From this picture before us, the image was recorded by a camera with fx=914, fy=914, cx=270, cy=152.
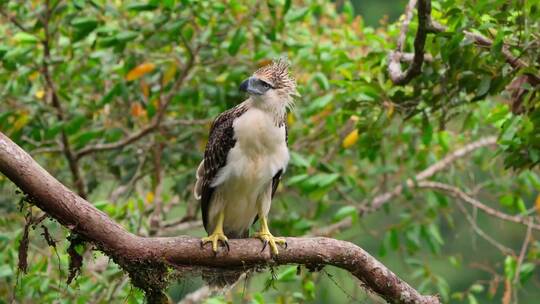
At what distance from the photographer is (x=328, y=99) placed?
538 centimetres

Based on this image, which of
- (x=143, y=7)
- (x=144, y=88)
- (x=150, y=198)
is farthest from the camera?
(x=150, y=198)

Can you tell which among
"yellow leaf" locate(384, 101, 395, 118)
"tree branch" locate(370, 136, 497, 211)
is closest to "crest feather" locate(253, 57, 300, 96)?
"yellow leaf" locate(384, 101, 395, 118)

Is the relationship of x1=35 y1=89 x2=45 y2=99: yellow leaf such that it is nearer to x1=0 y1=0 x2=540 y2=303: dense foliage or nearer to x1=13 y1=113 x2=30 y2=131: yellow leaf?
x1=0 y1=0 x2=540 y2=303: dense foliage

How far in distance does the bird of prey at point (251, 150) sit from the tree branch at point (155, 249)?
90 mm

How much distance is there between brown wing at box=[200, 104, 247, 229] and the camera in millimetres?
4301

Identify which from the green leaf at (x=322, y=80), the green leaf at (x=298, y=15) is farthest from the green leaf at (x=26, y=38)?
the green leaf at (x=322, y=80)

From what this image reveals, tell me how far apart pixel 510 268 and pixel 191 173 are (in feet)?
6.99

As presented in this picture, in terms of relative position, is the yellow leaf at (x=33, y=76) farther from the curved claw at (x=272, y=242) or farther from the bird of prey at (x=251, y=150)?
the curved claw at (x=272, y=242)

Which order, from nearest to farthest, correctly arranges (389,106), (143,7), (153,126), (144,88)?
(389,106), (143,7), (153,126), (144,88)

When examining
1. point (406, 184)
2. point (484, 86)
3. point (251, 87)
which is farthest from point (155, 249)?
point (406, 184)

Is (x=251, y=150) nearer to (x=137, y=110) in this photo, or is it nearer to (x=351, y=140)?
(x=351, y=140)

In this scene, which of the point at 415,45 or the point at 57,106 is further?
the point at 57,106

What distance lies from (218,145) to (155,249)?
835 mm

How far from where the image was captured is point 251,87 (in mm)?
4152
